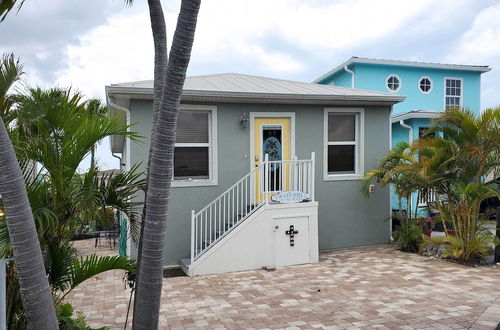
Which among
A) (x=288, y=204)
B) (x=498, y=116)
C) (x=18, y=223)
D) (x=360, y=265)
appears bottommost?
(x=360, y=265)

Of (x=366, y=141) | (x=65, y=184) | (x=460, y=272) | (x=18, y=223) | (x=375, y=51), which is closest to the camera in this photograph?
(x=18, y=223)

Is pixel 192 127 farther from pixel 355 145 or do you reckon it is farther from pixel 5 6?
pixel 5 6

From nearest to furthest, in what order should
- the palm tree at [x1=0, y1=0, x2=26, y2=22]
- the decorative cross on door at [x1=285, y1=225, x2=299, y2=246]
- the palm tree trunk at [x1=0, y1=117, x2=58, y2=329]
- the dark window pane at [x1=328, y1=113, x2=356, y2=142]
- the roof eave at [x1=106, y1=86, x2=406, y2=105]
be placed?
the palm tree trunk at [x1=0, y1=117, x2=58, y2=329] < the palm tree at [x1=0, y1=0, x2=26, y2=22] < the roof eave at [x1=106, y1=86, x2=406, y2=105] < the decorative cross on door at [x1=285, y1=225, x2=299, y2=246] < the dark window pane at [x1=328, y1=113, x2=356, y2=142]

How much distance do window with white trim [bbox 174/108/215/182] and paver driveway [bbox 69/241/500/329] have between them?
6.97ft

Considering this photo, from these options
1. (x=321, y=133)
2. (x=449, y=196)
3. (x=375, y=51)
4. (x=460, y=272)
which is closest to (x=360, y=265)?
(x=460, y=272)

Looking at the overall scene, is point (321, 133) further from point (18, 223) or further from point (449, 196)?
point (18, 223)

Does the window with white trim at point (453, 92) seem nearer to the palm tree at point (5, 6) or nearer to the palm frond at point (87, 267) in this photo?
the palm frond at point (87, 267)

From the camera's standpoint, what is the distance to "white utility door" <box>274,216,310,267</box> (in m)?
7.59

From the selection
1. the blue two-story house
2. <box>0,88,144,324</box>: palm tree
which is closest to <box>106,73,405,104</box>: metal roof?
<box>0,88,144,324</box>: palm tree

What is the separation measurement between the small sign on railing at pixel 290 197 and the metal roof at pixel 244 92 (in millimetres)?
1970

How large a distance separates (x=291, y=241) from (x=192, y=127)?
301 centimetres

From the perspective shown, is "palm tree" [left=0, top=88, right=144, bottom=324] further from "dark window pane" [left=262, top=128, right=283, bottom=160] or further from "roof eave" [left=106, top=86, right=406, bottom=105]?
"dark window pane" [left=262, top=128, right=283, bottom=160]

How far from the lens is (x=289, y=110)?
862 centimetres

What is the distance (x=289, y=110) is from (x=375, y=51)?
8.80 meters
